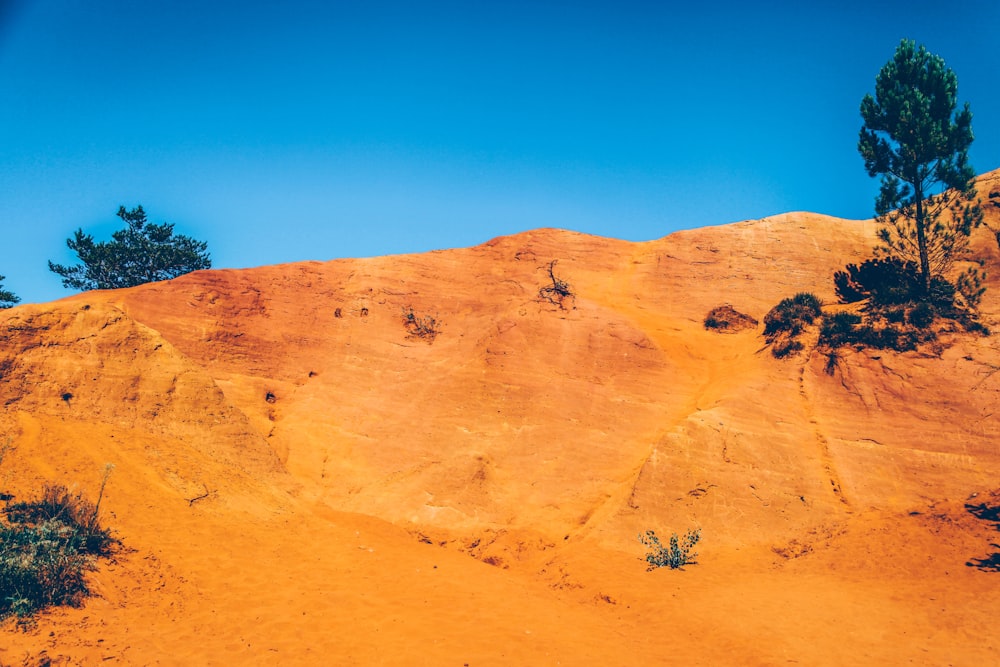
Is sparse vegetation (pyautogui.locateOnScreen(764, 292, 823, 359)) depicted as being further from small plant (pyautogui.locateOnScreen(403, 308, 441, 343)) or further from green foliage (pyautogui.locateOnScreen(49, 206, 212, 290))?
green foliage (pyautogui.locateOnScreen(49, 206, 212, 290))

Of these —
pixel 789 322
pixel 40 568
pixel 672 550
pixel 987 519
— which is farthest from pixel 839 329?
pixel 40 568

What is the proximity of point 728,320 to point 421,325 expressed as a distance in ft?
35.2

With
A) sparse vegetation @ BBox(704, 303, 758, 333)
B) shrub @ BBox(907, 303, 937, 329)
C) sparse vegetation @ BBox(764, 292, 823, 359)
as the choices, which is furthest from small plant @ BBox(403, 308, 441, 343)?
shrub @ BBox(907, 303, 937, 329)

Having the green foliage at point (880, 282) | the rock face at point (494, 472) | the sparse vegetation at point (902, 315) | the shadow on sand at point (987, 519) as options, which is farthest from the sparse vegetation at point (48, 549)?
the green foliage at point (880, 282)

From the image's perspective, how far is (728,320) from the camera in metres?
21.8

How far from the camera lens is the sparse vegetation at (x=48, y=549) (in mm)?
8766

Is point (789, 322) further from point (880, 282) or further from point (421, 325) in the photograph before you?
point (421, 325)

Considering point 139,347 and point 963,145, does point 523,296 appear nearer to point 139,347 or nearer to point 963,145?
→ point 139,347

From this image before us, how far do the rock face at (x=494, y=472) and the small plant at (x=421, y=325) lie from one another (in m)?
0.31

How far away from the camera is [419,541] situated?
13844mm

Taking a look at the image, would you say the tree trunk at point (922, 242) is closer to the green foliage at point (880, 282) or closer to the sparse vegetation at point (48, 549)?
the green foliage at point (880, 282)

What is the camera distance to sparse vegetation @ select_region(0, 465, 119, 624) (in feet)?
28.8

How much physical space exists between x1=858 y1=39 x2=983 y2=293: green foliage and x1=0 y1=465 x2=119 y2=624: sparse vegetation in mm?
22105

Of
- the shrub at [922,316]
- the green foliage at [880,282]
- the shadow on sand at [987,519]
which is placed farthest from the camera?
the green foliage at [880,282]
